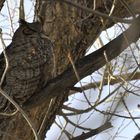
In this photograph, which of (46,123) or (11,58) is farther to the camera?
(46,123)

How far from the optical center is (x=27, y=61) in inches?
82.7

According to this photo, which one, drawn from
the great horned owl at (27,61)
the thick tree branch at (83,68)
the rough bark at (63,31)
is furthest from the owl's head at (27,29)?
the thick tree branch at (83,68)

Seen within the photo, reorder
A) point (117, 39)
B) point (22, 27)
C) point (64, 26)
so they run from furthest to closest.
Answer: point (64, 26) → point (22, 27) → point (117, 39)

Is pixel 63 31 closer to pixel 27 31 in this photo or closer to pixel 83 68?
pixel 27 31

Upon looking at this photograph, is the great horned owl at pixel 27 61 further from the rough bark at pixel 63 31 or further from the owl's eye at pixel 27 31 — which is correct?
the rough bark at pixel 63 31

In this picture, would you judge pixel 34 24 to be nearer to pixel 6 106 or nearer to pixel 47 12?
pixel 47 12

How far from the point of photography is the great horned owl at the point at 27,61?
2088 mm

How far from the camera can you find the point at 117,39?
178 cm

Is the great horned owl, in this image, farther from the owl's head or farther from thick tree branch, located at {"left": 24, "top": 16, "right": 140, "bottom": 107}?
thick tree branch, located at {"left": 24, "top": 16, "right": 140, "bottom": 107}

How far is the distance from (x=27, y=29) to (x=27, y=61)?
163 mm

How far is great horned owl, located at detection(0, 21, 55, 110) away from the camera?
2.09 meters

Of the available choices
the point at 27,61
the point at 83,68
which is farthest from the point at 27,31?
the point at 83,68

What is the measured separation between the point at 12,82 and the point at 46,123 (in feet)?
1.34

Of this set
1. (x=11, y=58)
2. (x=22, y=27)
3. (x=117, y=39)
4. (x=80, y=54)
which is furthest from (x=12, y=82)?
(x=117, y=39)
